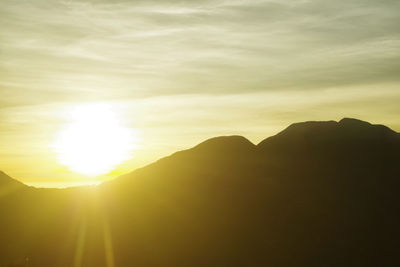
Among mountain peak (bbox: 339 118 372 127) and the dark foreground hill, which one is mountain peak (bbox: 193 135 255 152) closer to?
the dark foreground hill

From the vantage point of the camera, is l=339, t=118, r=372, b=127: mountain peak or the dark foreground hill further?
l=339, t=118, r=372, b=127: mountain peak

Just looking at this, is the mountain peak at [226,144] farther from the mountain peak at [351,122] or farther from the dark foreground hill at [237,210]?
the mountain peak at [351,122]

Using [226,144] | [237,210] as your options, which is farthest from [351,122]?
[237,210]

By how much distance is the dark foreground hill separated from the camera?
155750mm

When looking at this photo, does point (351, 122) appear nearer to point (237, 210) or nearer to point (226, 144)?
point (226, 144)

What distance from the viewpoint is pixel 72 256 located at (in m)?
154

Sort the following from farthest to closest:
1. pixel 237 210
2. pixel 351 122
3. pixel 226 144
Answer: pixel 226 144
pixel 351 122
pixel 237 210

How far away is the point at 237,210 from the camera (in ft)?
562

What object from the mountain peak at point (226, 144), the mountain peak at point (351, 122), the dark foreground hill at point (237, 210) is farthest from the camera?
the mountain peak at point (226, 144)

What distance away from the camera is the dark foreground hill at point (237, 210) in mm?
155750

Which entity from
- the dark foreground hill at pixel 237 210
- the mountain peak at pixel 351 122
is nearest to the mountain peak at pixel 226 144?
the dark foreground hill at pixel 237 210

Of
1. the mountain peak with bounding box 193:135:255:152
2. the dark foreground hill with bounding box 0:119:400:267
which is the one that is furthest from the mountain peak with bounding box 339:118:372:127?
the mountain peak with bounding box 193:135:255:152

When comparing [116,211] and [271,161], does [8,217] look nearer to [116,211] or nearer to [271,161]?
[116,211]

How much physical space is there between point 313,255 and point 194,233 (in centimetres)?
3139
